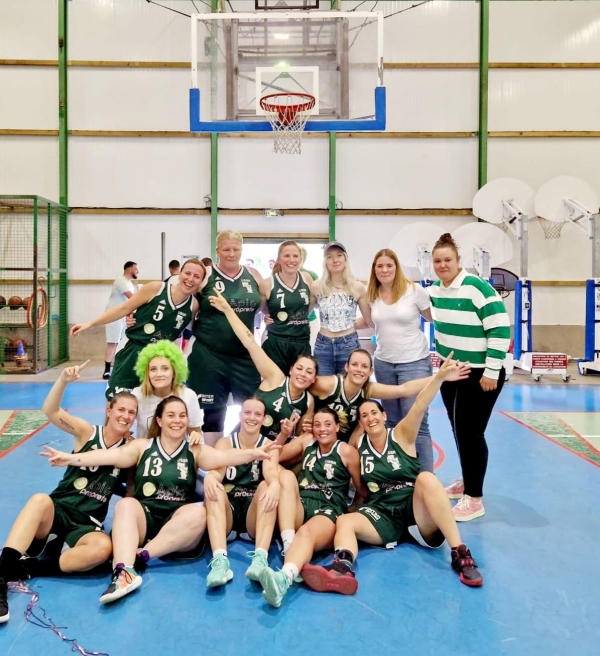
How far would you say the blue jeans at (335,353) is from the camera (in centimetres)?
420

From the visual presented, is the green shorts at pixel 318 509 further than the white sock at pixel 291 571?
Yes

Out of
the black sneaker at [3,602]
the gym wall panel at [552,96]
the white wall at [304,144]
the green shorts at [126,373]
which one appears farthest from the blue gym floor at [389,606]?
the gym wall panel at [552,96]

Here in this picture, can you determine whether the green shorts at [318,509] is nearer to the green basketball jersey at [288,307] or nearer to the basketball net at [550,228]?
the green basketball jersey at [288,307]

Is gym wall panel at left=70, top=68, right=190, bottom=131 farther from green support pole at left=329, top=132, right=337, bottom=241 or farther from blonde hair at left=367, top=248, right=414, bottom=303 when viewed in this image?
blonde hair at left=367, top=248, right=414, bottom=303

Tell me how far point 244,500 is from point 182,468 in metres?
0.43

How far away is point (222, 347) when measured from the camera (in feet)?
13.5

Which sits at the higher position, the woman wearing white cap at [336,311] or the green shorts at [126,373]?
the woman wearing white cap at [336,311]

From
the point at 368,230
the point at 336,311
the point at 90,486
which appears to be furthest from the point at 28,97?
the point at 90,486

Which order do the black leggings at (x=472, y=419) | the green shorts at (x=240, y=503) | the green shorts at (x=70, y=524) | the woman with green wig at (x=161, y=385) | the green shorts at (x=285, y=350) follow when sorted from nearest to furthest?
1. the green shorts at (x=70, y=524)
2. the green shorts at (x=240, y=503)
3. the woman with green wig at (x=161, y=385)
4. the black leggings at (x=472, y=419)
5. the green shorts at (x=285, y=350)

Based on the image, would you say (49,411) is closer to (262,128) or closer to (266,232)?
(262,128)

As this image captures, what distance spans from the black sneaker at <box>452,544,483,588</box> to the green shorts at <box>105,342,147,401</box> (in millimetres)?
2305

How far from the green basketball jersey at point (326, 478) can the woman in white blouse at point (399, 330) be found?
0.73m

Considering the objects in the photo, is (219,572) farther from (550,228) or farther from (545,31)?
(545,31)

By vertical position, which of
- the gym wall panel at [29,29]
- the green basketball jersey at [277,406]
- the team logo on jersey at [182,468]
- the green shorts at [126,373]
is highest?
the gym wall panel at [29,29]
